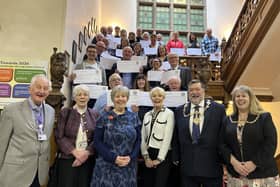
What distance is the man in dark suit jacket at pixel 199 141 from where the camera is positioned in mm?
2404

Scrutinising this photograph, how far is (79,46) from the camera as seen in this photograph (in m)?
4.85

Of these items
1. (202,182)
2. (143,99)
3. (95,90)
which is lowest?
(202,182)

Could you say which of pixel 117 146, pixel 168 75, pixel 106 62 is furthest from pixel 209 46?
pixel 117 146

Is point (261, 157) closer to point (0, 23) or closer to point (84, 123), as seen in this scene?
point (84, 123)

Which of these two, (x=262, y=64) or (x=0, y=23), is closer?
(x=0, y=23)

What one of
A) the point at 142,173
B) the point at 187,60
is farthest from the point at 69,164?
the point at 187,60

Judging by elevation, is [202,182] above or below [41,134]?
below

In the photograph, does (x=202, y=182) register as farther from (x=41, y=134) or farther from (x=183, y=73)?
(x=183, y=73)

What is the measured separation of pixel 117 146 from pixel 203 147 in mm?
699

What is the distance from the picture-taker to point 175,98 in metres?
3.22

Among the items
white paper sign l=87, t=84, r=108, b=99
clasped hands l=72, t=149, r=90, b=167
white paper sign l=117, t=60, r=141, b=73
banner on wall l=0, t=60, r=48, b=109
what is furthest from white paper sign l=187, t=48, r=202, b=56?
clasped hands l=72, t=149, r=90, b=167

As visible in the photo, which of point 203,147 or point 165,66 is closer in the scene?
point 203,147

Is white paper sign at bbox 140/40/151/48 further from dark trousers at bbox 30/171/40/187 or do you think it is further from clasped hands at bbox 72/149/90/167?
dark trousers at bbox 30/171/40/187

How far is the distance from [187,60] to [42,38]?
2.66 m
